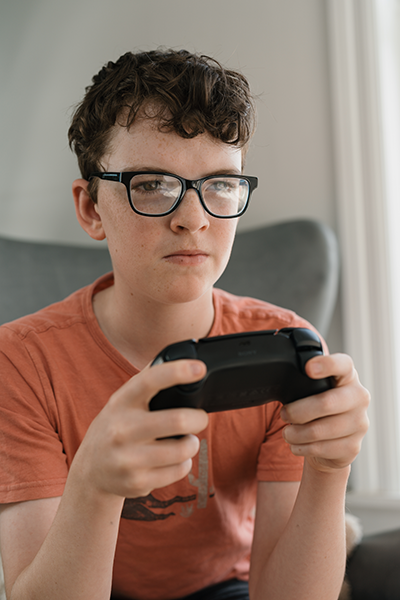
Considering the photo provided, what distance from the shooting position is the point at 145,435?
19.3 inches

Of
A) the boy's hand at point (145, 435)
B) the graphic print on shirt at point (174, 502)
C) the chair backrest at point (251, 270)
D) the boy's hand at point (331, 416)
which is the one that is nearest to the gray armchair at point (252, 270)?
the chair backrest at point (251, 270)

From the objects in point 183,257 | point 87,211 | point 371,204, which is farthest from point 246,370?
point 371,204

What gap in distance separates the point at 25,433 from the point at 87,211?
16.5 inches

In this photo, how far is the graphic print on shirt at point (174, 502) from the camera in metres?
0.85

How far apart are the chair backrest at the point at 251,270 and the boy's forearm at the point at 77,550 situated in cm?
85

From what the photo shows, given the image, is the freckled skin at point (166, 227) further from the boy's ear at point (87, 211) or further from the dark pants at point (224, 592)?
the dark pants at point (224, 592)

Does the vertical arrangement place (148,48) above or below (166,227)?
above

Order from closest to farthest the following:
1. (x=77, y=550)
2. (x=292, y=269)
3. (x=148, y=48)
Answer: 1. (x=77, y=550)
2. (x=292, y=269)
3. (x=148, y=48)

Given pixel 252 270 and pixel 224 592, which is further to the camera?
pixel 252 270

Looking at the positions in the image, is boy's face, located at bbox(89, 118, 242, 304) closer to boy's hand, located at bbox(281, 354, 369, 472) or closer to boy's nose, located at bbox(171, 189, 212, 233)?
boy's nose, located at bbox(171, 189, 212, 233)

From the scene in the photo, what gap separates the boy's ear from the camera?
3.06 feet

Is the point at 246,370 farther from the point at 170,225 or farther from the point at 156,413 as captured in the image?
the point at 170,225

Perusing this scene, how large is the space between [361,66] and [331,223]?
48cm

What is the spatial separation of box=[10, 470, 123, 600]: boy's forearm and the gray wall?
1.20 meters
